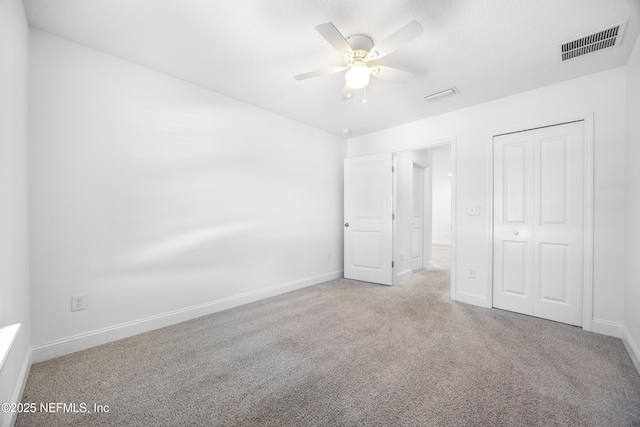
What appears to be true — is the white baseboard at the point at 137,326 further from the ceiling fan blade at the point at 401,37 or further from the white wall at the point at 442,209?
the white wall at the point at 442,209

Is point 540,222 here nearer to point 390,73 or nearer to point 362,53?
point 390,73

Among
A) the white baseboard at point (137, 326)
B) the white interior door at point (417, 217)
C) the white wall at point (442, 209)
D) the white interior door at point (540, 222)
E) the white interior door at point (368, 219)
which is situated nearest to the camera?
the white baseboard at point (137, 326)

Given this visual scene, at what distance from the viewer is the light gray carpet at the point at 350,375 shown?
1.43 meters

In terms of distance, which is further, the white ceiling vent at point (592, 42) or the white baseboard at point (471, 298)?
the white baseboard at point (471, 298)

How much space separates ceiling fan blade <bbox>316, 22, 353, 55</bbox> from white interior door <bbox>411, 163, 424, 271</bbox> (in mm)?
3646

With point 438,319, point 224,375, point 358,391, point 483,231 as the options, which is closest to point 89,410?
point 224,375

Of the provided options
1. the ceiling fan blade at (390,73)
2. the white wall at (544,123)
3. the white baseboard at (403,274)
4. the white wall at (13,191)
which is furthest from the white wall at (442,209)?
the white wall at (13,191)

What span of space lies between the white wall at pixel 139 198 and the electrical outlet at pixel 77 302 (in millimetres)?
32

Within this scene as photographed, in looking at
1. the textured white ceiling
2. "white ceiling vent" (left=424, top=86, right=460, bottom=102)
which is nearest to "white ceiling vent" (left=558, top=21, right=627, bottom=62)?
the textured white ceiling

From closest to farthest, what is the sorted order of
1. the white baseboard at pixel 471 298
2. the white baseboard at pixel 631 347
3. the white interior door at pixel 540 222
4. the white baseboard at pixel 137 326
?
the white baseboard at pixel 631 347
the white baseboard at pixel 137 326
the white interior door at pixel 540 222
the white baseboard at pixel 471 298

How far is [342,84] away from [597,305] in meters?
3.25

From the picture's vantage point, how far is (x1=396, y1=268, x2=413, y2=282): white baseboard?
13.9 feet

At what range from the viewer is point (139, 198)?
2.39 meters

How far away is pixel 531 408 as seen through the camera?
147cm
